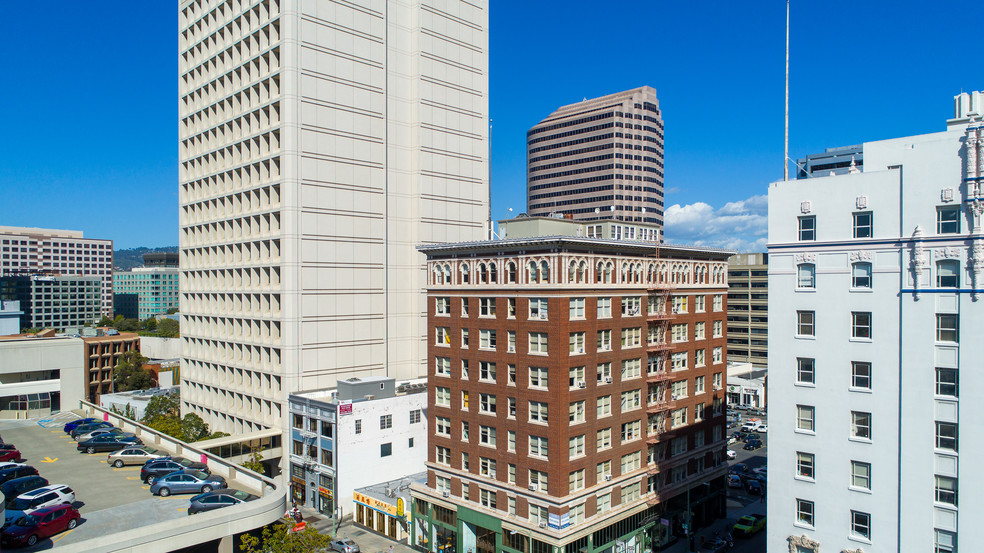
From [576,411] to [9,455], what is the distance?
5304 centimetres

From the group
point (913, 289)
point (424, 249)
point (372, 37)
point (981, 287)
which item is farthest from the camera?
point (372, 37)

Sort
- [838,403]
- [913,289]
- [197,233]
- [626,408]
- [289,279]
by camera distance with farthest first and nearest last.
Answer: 1. [197,233]
2. [289,279]
3. [626,408]
4. [838,403]
5. [913,289]

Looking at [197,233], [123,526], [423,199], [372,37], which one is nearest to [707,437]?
[423,199]

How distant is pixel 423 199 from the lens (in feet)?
301

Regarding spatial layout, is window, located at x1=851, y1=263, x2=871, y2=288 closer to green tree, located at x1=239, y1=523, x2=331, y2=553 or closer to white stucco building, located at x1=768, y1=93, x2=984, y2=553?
white stucco building, located at x1=768, y1=93, x2=984, y2=553

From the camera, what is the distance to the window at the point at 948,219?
35844mm

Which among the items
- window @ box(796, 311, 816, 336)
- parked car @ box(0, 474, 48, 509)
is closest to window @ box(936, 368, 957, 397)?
window @ box(796, 311, 816, 336)

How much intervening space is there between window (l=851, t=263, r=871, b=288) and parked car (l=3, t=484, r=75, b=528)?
2164 inches

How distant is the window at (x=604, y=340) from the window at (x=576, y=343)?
2.77m

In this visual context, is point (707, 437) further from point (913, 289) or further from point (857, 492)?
point (913, 289)

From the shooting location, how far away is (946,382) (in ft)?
119

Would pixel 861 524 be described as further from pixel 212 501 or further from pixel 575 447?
pixel 212 501

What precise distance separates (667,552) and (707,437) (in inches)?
564

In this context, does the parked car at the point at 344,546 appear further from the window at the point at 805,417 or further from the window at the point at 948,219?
the window at the point at 948,219
